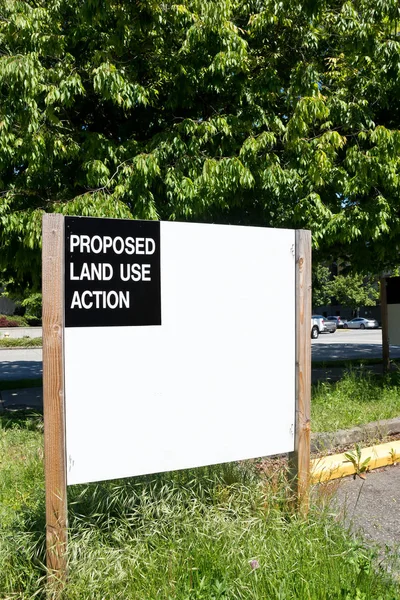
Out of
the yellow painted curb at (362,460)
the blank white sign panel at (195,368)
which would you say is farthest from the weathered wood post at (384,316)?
the blank white sign panel at (195,368)

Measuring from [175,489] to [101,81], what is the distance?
4.27m

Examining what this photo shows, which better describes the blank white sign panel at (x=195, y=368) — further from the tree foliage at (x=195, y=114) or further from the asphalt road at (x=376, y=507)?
the tree foliage at (x=195, y=114)

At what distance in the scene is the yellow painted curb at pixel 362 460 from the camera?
4.96 meters

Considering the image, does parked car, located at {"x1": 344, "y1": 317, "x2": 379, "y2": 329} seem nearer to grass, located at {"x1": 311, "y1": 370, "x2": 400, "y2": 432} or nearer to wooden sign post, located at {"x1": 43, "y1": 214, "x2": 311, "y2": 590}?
grass, located at {"x1": 311, "y1": 370, "x2": 400, "y2": 432}

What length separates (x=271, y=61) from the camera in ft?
23.3

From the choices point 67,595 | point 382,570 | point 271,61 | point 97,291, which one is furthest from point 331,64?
point 67,595

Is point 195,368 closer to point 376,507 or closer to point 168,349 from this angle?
point 168,349

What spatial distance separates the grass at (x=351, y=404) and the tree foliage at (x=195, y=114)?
6.70 ft

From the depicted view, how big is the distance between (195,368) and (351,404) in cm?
438

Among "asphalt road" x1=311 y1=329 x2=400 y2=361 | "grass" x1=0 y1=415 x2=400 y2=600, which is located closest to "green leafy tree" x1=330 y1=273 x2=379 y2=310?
"asphalt road" x1=311 y1=329 x2=400 y2=361

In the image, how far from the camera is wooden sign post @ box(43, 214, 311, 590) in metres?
Result: 2.97

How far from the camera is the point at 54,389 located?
116 inches

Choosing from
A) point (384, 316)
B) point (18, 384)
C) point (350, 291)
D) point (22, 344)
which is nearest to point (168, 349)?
point (384, 316)

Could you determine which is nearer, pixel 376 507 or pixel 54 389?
pixel 54 389
